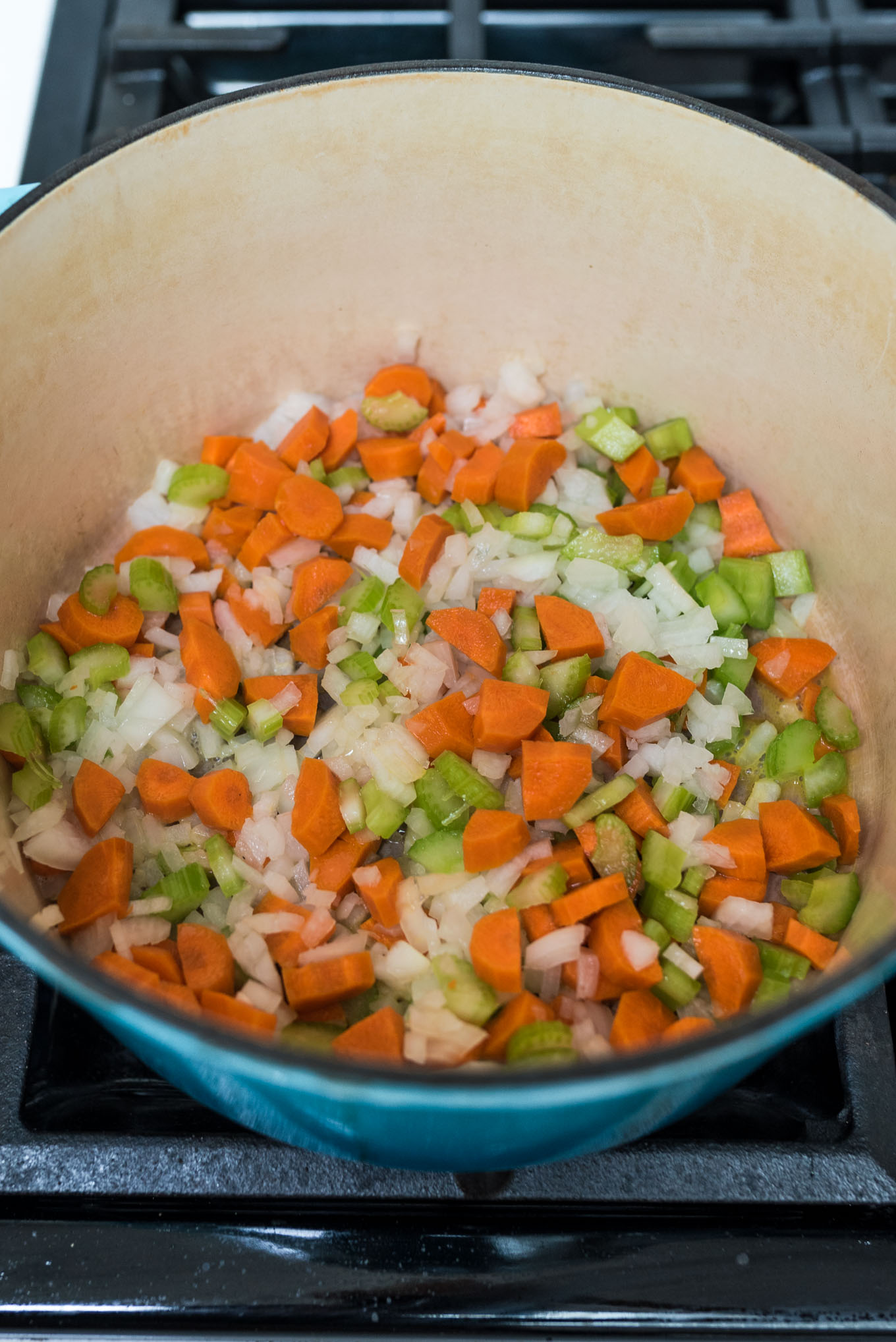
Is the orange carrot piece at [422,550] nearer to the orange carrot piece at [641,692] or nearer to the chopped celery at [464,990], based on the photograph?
the orange carrot piece at [641,692]

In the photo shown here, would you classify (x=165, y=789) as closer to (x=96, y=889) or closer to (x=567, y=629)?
(x=96, y=889)

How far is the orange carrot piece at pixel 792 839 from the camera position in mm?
1107

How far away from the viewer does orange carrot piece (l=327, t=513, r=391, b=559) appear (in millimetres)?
1337

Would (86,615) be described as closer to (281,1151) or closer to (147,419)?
(147,419)

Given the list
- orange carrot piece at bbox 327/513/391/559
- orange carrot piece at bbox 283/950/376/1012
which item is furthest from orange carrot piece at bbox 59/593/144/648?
orange carrot piece at bbox 283/950/376/1012

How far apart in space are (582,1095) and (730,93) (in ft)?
5.52

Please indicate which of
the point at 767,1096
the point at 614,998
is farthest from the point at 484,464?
the point at 767,1096

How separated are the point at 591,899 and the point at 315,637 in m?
0.45

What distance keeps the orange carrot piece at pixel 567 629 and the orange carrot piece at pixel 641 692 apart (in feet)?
0.18

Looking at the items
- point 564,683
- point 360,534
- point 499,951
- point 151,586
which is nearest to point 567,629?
point 564,683

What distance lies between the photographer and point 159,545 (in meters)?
1.33

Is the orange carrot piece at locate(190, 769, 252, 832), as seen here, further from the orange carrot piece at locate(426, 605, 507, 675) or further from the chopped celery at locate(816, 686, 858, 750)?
the chopped celery at locate(816, 686, 858, 750)

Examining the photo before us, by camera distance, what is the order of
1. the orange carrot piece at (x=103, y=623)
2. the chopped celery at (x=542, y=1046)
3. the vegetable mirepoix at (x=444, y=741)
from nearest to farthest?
the chopped celery at (x=542, y=1046) < the vegetable mirepoix at (x=444, y=741) < the orange carrot piece at (x=103, y=623)

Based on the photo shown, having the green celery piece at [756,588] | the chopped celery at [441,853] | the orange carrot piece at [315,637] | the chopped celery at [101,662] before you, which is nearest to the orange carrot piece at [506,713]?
the chopped celery at [441,853]
